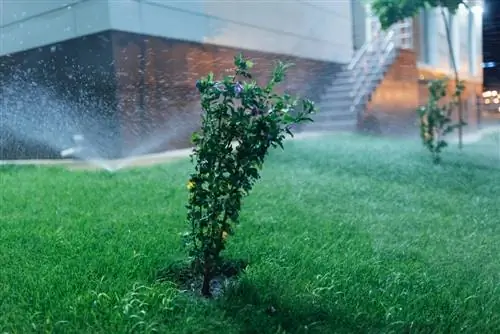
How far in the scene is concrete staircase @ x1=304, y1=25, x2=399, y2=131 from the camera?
966cm

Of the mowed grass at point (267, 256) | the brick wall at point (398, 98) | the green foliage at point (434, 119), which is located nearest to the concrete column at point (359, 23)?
the brick wall at point (398, 98)

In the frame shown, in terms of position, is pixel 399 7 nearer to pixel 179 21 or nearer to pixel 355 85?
pixel 355 85

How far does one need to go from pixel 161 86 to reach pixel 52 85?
4.03ft

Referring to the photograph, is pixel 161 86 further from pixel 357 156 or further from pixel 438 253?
pixel 438 253

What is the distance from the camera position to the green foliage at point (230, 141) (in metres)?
2.30

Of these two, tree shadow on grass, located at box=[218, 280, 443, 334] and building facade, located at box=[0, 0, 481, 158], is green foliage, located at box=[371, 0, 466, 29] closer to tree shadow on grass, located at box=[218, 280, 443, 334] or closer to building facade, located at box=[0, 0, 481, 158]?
building facade, located at box=[0, 0, 481, 158]

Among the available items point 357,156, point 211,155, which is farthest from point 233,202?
point 357,156

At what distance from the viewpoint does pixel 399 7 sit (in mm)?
8398

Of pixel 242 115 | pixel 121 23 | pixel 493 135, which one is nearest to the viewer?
pixel 242 115

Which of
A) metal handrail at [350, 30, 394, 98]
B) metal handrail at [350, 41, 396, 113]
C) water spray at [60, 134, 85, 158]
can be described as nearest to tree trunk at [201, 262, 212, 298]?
water spray at [60, 134, 85, 158]

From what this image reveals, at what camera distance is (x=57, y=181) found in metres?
4.77

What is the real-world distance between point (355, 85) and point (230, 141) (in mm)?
8745

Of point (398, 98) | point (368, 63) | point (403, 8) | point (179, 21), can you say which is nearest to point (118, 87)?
point (179, 21)

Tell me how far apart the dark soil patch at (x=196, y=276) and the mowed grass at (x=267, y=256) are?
0.06 metres
